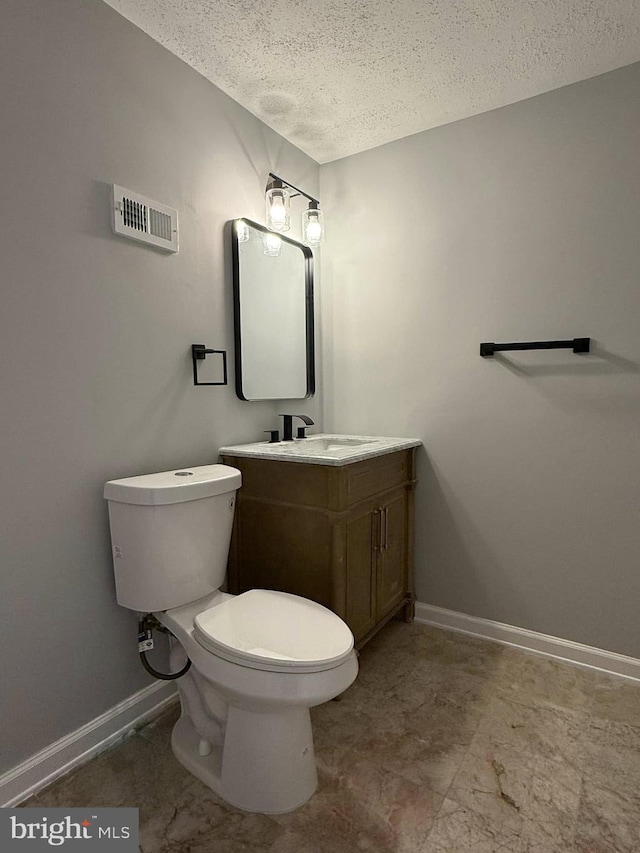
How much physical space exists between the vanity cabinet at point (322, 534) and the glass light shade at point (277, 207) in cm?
102

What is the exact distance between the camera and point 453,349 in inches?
84.3

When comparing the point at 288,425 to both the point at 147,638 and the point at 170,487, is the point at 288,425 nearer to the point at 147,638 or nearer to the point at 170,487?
the point at 170,487

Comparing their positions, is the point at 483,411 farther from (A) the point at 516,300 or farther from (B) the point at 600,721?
(B) the point at 600,721

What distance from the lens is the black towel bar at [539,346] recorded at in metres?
1.81

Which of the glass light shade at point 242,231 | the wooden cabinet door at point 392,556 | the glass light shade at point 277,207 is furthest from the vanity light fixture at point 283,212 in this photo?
the wooden cabinet door at point 392,556

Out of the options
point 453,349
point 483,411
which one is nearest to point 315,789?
point 483,411

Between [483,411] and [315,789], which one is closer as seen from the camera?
[315,789]

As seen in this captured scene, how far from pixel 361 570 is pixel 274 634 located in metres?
0.62

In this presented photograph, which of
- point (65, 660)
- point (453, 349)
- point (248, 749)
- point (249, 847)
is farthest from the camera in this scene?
point (453, 349)

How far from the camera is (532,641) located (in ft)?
6.57

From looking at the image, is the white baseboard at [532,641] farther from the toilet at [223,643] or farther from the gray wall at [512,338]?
the toilet at [223,643]

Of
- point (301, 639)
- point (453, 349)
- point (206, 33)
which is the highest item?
point (206, 33)

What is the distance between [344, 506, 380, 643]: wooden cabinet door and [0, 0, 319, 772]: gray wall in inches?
26.5

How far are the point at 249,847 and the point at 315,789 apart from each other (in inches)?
9.0
